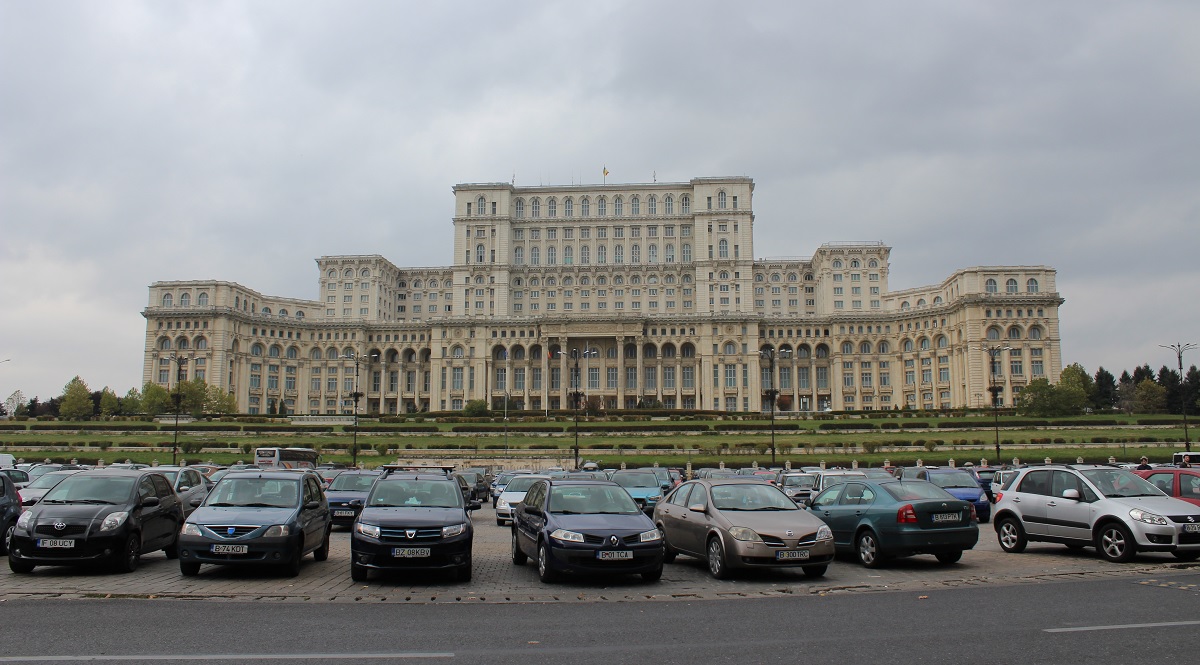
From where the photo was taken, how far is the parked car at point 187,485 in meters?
19.8

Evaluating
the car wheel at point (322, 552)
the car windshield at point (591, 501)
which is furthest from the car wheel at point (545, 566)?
the car wheel at point (322, 552)

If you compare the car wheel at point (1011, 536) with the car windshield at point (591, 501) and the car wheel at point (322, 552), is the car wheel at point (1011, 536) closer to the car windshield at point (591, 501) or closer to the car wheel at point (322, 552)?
the car windshield at point (591, 501)

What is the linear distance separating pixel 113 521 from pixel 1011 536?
1660cm

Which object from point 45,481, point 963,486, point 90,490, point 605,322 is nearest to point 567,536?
point 90,490

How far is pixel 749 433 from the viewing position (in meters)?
68.7

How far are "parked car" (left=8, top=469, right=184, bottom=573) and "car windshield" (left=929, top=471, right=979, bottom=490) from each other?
804 inches

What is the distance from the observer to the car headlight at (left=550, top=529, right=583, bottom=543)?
12.7 metres

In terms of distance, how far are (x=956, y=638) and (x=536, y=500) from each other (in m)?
7.98

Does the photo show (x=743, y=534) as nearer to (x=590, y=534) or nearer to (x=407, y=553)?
(x=590, y=534)

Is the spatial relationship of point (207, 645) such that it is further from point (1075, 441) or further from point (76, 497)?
point (1075, 441)

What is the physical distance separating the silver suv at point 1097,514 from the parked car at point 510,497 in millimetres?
12265

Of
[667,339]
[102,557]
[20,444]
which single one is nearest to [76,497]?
[102,557]

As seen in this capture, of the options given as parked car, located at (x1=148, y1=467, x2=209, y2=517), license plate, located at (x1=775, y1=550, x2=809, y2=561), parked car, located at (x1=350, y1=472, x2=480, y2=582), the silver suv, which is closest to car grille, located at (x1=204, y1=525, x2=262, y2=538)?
parked car, located at (x1=350, y1=472, x2=480, y2=582)

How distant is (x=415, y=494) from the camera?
14352mm
